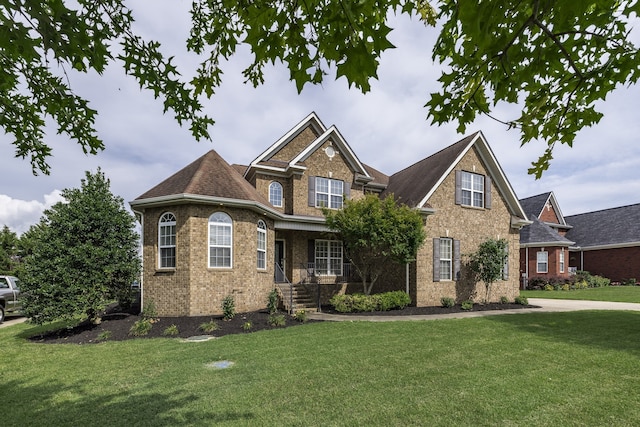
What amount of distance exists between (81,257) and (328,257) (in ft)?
34.0

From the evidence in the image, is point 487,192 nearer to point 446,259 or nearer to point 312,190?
point 446,259

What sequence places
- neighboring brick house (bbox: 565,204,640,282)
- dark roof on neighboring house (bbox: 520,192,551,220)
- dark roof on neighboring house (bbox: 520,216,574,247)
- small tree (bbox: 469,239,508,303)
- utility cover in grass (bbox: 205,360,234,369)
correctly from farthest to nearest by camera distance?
dark roof on neighboring house (bbox: 520,192,551,220) < neighboring brick house (bbox: 565,204,640,282) < dark roof on neighboring house (bbox: 520,216,574,247) < small tree (bbox: 469,239,508,303) < utility cover in grass (bbox: 205,360,234,369)

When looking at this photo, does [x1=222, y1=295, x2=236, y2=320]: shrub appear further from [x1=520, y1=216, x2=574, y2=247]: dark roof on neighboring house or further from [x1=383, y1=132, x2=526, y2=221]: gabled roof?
[x1=520, y1=216, x2=574, y2=247]: dark roof on neighboring house

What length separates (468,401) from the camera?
497 centimetres

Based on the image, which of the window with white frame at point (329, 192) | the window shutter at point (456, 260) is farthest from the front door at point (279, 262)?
the window shutter at point (456, 260)

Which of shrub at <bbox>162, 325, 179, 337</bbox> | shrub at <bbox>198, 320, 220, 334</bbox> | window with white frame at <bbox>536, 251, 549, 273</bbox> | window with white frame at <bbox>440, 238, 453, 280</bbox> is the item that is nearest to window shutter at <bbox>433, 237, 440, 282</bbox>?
window with white frame at <bbox>440, 238, 453, 280</bbox>

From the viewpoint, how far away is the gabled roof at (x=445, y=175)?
1562 centimetres

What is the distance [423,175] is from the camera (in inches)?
689

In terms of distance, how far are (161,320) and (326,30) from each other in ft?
38.6

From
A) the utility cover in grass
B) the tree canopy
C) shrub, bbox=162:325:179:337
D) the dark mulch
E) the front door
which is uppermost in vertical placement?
the tree canopy

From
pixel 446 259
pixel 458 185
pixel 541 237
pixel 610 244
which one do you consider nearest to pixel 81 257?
pixel 446 259

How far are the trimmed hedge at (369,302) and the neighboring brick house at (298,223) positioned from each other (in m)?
0.96

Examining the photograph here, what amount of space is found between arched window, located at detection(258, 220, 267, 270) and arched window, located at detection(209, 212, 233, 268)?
153cm

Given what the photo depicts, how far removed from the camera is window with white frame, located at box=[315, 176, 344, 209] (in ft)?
55.9
